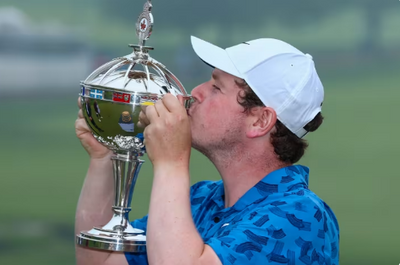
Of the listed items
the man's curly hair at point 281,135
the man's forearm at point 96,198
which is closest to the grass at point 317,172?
the man's forearm at point 96,198

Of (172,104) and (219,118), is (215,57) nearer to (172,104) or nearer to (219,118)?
(219,118)

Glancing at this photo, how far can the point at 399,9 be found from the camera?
12.9ft

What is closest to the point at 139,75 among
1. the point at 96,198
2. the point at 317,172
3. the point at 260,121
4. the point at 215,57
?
the point at 215,57

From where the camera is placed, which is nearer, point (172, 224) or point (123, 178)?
point (172, 224)

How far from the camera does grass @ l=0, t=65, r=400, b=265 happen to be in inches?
147

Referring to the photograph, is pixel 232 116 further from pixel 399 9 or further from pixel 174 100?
pixel 399 9

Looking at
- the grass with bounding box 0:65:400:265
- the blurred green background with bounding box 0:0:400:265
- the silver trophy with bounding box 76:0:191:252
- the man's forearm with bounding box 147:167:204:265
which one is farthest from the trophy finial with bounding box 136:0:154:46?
the grass with bounding box 0:65:400:265

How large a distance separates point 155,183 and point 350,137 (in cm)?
265

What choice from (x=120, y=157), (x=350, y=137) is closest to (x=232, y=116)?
(x=120, y=157)

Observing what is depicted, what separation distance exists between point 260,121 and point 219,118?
0.33 feet

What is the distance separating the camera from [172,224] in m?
1.33

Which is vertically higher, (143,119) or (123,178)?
(143,119)

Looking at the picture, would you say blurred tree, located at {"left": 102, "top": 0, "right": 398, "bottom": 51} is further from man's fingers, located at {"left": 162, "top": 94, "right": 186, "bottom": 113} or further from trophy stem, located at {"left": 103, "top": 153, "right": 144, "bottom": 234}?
man's fingers, located at {"left": 162, "top": 94, "right": 186, "bottom": 113}

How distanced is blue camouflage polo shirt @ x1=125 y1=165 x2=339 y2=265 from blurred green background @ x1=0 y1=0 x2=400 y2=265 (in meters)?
2.23
